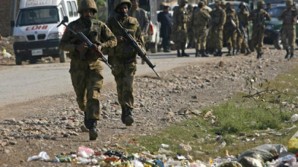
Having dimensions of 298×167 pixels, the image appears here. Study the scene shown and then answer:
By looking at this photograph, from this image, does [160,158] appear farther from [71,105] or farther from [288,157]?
[71,105]

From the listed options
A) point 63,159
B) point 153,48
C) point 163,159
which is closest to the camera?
point 63,159

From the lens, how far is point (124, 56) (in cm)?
1312

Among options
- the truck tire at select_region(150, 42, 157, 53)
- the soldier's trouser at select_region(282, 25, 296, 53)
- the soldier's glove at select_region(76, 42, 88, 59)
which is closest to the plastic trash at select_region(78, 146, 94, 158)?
the soldier's glove at select_region(76, 42, 88, 59)

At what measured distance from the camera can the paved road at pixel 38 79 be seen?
1864 centimetres

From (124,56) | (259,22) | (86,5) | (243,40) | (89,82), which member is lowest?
(243,40)

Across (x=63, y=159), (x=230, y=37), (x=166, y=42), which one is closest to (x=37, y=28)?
(x=230, y=37)

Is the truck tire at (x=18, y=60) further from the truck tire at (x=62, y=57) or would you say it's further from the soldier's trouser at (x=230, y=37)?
the soldier's trouser at (x=230, y=37)

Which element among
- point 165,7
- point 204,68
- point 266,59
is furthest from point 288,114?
point 165,7

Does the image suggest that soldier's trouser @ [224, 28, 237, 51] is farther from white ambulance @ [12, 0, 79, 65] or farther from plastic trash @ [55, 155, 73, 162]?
plastic trash @ [55, 155, 73, 162]

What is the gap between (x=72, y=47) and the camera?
11648 mm

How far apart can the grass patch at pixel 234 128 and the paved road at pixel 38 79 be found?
3606mm

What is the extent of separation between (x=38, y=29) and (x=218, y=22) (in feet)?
18.4

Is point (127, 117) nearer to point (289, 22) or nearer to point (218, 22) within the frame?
point (289, 22)

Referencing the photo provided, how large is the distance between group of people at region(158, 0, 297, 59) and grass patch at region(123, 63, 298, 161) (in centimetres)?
1140
